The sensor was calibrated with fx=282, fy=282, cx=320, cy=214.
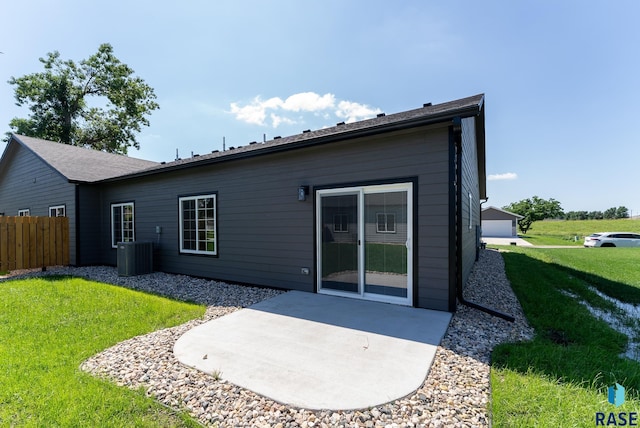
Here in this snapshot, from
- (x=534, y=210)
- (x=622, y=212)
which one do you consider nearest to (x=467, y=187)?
(x=534, y=210)

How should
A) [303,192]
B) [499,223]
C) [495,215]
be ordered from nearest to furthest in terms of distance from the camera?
[303,192], [499,223], [495,215]

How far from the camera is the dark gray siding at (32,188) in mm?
9828

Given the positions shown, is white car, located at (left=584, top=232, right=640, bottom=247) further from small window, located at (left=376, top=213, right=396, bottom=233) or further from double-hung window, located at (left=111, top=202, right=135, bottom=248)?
double-hung window, located at (left=111, top=202, right=135, bottom=248)

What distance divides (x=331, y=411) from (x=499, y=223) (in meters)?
36.3

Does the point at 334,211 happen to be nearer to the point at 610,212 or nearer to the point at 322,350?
the point at 322,350

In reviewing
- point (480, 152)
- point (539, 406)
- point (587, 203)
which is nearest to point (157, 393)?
point (539, 406)

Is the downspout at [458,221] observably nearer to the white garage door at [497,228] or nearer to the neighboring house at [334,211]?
the neighboring house at [334,211]

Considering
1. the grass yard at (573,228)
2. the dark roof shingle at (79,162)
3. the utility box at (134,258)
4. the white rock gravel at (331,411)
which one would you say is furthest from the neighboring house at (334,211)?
the grass yard at (573,228)

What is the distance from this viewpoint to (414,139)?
4.48 metres

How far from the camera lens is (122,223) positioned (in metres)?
9.43

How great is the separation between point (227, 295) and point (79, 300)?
263cm

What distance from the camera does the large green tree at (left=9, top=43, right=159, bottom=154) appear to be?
21078 millimetres

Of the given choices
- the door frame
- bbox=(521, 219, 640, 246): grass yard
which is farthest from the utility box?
bbox=(521, 219, 640, 246): grass yard

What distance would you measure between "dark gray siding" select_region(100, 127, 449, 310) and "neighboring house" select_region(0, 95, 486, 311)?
0.8 inches
